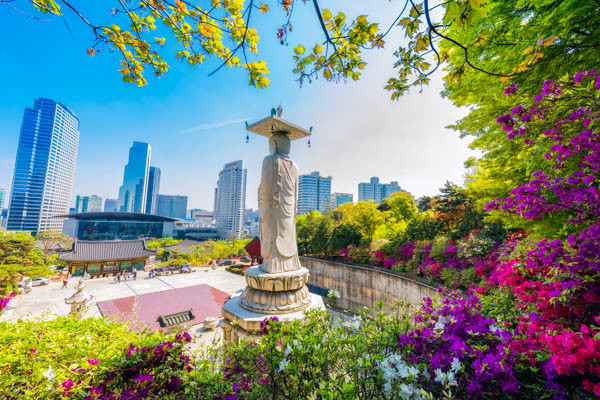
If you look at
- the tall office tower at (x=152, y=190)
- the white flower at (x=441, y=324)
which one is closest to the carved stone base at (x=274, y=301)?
the white flower at (x=441, y=324)

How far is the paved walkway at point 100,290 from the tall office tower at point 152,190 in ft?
405

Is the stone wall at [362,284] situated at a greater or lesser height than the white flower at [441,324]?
lesser

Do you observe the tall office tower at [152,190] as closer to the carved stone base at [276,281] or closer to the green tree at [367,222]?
the green tree at [367,222]

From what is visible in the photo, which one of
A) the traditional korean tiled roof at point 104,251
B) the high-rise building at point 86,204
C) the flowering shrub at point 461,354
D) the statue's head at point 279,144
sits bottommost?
the traditional korean tiled roof at point 104,251

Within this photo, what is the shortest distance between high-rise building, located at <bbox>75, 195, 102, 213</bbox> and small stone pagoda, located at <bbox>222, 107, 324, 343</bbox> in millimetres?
171720

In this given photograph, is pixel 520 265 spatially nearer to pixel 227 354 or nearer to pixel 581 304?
pixel 581 304

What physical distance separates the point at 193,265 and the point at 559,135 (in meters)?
24.0

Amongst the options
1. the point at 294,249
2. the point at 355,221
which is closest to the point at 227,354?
the point at 294,249

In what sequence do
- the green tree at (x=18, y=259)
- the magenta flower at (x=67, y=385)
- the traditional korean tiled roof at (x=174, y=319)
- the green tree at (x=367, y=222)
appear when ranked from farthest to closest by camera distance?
the green tree at (x=367, y=222), the green tree at (x=18, y=259), the traditional korean tiled roof at (x=174, y=319), the magenta flower at (x=67, y=385)

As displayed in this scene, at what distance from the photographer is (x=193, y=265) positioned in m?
21.4

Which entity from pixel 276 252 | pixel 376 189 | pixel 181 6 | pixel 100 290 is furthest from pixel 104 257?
pixel 376 189

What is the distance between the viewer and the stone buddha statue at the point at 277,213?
12.7ft

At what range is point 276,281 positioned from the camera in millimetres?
3461

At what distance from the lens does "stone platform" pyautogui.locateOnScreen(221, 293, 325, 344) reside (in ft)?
9.86
